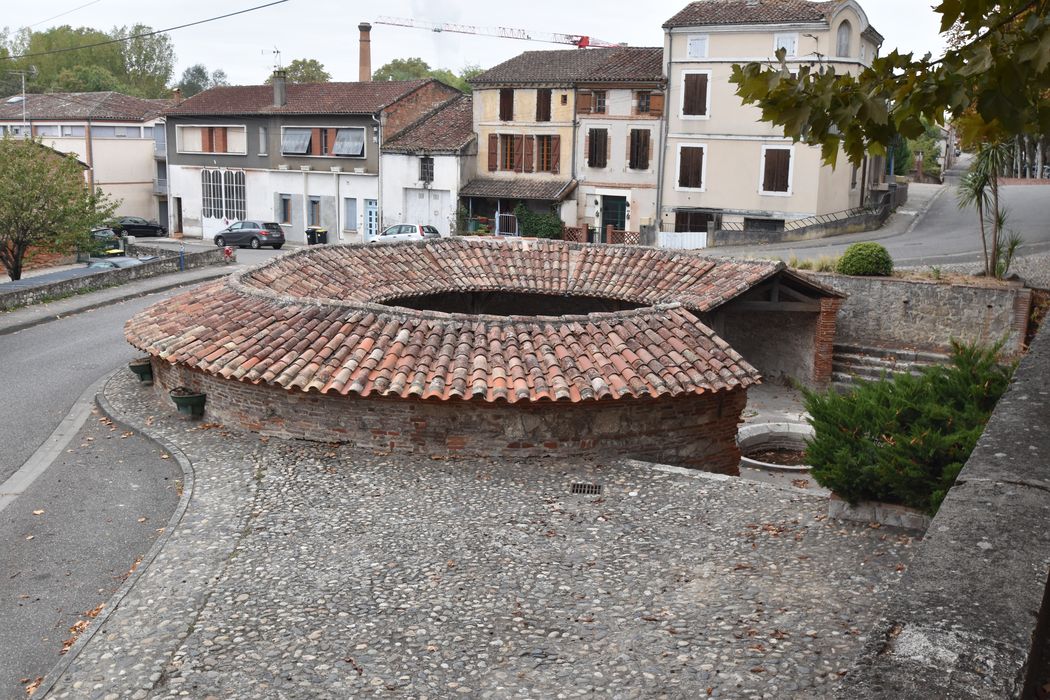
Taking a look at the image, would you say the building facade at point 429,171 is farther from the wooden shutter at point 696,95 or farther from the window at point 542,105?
the wooden shutter at point 696,95

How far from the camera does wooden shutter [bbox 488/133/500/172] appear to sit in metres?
44.5

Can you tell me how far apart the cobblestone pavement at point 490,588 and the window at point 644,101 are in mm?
30452

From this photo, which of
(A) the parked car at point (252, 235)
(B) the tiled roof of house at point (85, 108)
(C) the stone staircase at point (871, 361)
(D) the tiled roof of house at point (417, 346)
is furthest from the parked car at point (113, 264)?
(C) the stone staircase at point (871, 361)

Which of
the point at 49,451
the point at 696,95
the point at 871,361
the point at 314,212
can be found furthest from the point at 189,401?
the point at 314,212

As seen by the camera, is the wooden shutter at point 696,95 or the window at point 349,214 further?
the window at point 349,214

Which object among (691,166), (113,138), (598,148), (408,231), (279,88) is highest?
(279,88)

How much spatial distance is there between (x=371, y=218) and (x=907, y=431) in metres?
40.3

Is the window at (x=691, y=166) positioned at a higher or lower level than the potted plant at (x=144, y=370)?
higher

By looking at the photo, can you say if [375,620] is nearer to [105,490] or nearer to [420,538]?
[420,538]

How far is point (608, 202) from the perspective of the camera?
42.4 m

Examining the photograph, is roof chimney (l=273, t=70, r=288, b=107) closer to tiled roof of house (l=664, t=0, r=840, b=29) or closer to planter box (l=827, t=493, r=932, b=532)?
tiled roof of house (l=664, t=0, r=840, b=29)

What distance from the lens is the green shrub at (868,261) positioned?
25266 millimetres

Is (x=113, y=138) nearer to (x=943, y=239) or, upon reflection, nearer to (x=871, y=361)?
(x=943, y=239)

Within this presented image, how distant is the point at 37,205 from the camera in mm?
30891
